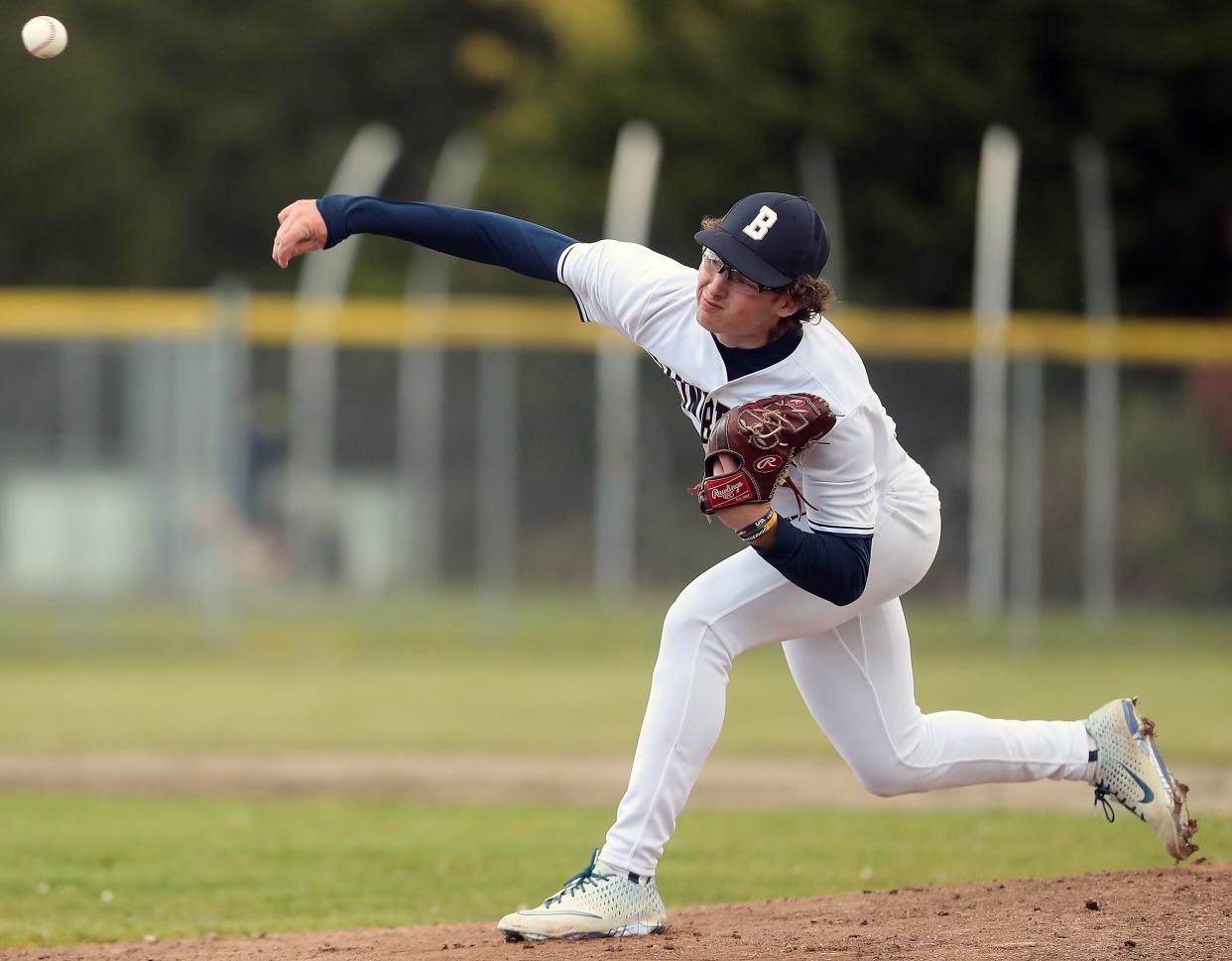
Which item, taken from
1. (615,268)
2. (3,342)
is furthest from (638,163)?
(615,268)

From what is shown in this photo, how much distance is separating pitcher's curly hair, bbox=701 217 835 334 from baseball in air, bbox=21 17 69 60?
2.60 metres

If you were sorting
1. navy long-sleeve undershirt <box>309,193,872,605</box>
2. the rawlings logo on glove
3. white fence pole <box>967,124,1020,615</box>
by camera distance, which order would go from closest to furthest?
the rawlings logo on glove, navy long-sleeve undershirt <box>309,193,872,605</box>, white fence pole <box>967,124,1020,615</box>

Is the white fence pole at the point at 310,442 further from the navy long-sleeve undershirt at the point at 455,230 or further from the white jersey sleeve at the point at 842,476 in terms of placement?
the white jersey sleeve at the point at 842,476

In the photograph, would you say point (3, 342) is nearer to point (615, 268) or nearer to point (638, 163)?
point (638, 163)

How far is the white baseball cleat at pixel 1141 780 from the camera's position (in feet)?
17.3

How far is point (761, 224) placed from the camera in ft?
14.9

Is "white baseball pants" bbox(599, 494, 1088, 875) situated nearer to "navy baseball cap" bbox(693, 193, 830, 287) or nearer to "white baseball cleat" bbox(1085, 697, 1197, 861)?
"white baseball cleat" bbox(1085, 697, 1197, 861)

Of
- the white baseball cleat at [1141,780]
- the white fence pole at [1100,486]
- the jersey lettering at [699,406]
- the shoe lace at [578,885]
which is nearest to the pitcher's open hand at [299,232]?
the jersey lettering at [699,406]

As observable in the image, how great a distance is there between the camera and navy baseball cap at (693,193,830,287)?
448 centimetres

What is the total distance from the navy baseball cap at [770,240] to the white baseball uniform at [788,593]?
0.25 meters

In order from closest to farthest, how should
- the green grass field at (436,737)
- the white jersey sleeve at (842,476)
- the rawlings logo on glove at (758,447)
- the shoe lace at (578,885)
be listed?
the rawlings logo on glove at (758,447) → the white jersey sleeve at (842,476) → the shoe lace at (578,885) → the green grass field at (436,737)

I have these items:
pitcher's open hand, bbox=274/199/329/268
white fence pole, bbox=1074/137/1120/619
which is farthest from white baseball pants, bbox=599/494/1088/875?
A: white fence pole, bbox=1074/137/1120/619

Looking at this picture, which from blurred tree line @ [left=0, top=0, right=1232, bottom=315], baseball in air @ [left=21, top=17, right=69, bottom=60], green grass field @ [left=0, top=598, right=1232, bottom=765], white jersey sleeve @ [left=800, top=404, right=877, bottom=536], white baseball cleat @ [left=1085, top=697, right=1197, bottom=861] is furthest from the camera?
blurred tree line @ [left=0, top=0, right=1232, bottom=315]

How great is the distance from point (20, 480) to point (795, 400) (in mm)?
11238
